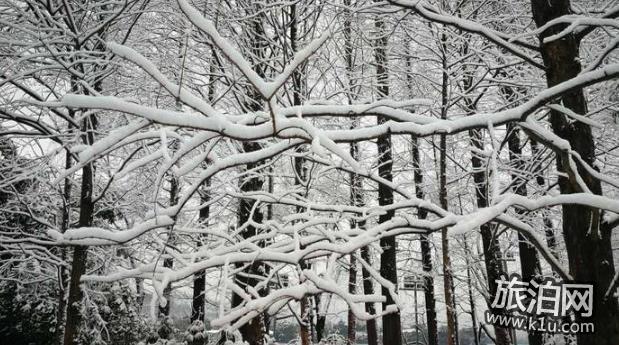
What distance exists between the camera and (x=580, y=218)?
8.70 ft

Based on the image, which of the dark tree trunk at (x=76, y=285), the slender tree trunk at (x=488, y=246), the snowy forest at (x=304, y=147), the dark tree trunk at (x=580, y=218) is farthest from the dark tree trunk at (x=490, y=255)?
the dark tree trunk at (x=76, y=285)

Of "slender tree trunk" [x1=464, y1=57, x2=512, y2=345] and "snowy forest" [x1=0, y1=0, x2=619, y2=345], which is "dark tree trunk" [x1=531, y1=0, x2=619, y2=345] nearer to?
"snowy forest" [x1=0, y1=0, x2=619, y2=345]

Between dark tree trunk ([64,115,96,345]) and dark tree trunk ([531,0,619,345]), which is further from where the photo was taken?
dark tree trunk ([64,115,96,345])

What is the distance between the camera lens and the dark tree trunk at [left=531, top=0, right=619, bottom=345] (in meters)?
2.50

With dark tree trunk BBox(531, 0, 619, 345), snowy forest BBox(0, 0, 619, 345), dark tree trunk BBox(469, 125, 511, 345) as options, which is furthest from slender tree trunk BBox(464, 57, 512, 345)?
dark tree trunk BBox(531, 0, 619, 345)

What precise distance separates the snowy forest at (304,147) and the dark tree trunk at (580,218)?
0.4 inches

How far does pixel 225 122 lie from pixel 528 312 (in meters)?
2.76

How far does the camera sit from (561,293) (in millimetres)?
2672

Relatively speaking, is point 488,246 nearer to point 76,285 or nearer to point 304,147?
point 304,147

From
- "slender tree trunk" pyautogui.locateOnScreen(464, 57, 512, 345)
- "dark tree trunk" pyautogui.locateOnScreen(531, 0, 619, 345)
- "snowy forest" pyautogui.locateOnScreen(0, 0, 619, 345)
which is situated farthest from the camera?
"slender tree trunk" pyautogui.locateOnScreen(464, 57, 512, 345)

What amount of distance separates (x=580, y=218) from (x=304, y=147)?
4346mm

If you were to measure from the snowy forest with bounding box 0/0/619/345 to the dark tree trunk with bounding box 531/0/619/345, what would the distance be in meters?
0.01

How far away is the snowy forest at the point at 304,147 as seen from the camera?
1.82m

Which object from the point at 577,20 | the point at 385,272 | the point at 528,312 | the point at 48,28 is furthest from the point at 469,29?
the point at 385,272
